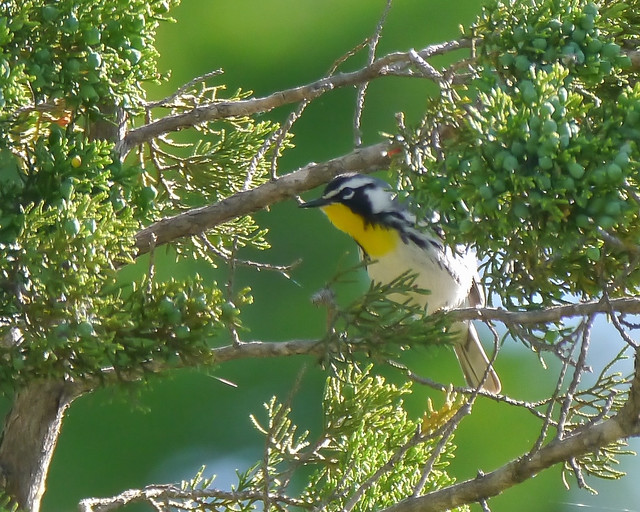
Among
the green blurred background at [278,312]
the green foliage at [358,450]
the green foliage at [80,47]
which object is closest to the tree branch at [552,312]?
the green foliage at [358,450]

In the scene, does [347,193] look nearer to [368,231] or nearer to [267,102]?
[368,231]

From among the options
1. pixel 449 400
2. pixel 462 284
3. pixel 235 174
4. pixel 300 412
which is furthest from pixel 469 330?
pixel 300 412

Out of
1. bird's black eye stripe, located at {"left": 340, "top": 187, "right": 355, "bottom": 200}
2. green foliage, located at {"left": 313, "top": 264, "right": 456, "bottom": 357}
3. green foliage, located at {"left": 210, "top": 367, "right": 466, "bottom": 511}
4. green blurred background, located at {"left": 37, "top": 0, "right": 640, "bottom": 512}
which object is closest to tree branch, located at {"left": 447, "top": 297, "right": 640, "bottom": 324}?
green foliage, located at {"left": 313, "top": 264, "right": 456, "bottom": 357}

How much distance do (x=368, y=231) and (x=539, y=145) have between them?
4.23 feet

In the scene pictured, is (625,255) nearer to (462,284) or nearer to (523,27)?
(523,27)

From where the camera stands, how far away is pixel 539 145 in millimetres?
948

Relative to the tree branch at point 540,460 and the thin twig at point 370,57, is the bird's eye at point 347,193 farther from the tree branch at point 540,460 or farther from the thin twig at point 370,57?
the tree branch at point 540,460

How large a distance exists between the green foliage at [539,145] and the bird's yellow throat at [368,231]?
0.96m

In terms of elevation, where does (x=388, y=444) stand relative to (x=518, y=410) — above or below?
below

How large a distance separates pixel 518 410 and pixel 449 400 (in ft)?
5.12

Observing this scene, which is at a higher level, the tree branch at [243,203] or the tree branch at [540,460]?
the tree branch at [243,203]

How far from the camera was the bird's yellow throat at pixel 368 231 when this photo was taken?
2.22 m

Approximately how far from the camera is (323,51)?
11.0 ft

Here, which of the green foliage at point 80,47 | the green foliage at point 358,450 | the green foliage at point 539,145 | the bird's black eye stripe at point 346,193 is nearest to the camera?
the green foliage at point 539,145
